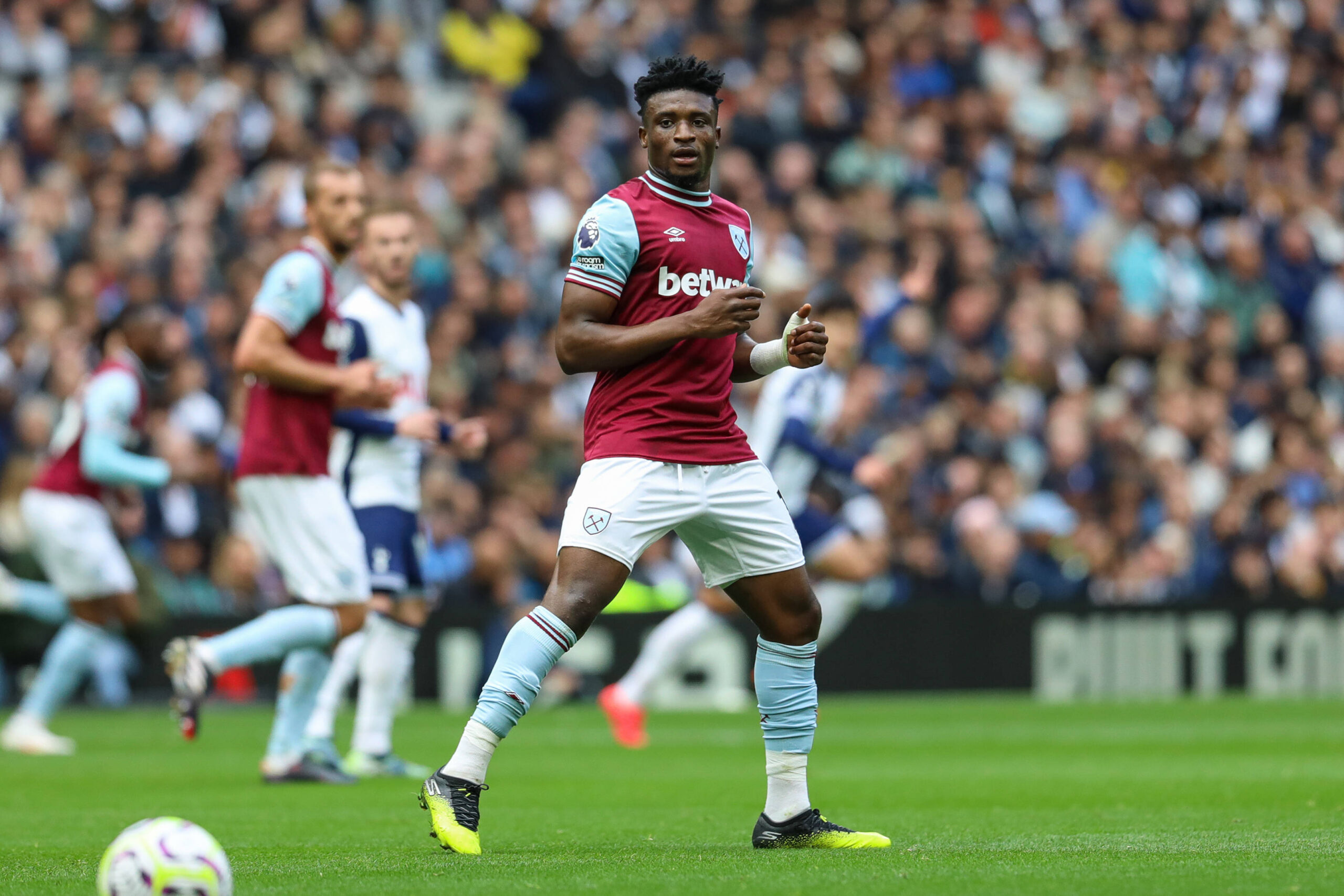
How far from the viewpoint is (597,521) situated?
6090mm

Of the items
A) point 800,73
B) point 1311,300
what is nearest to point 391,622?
point 800,73

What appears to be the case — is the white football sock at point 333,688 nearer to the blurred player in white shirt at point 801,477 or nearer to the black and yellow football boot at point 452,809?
the blurred player in white shirt at point 801,477

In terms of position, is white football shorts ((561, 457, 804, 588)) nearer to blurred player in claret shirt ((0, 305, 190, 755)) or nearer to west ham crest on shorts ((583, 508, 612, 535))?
west ham crest on shorts ((583, 508, 612, 535))

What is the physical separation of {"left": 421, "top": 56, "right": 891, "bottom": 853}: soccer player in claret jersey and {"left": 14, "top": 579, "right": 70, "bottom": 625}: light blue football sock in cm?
860

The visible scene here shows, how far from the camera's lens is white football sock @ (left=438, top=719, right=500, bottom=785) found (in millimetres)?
5930

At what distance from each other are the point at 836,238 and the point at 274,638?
40.9ft

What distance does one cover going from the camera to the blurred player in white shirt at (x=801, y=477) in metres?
12.5

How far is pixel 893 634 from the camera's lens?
1791cm

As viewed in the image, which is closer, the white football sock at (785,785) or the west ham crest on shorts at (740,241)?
the white football sock at (785,785)

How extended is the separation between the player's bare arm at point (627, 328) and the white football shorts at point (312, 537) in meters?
3.20

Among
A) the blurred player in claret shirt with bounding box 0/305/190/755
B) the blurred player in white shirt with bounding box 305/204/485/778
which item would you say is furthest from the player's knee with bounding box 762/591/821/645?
the blurred player in claret shirt with bounding box 0/305/190/755

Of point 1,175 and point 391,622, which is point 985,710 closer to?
point 391,622

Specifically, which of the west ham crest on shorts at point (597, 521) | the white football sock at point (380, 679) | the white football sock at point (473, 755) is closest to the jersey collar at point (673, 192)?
the west ham crest on shorts at point (597, 521)

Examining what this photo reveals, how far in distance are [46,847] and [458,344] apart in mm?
11632
